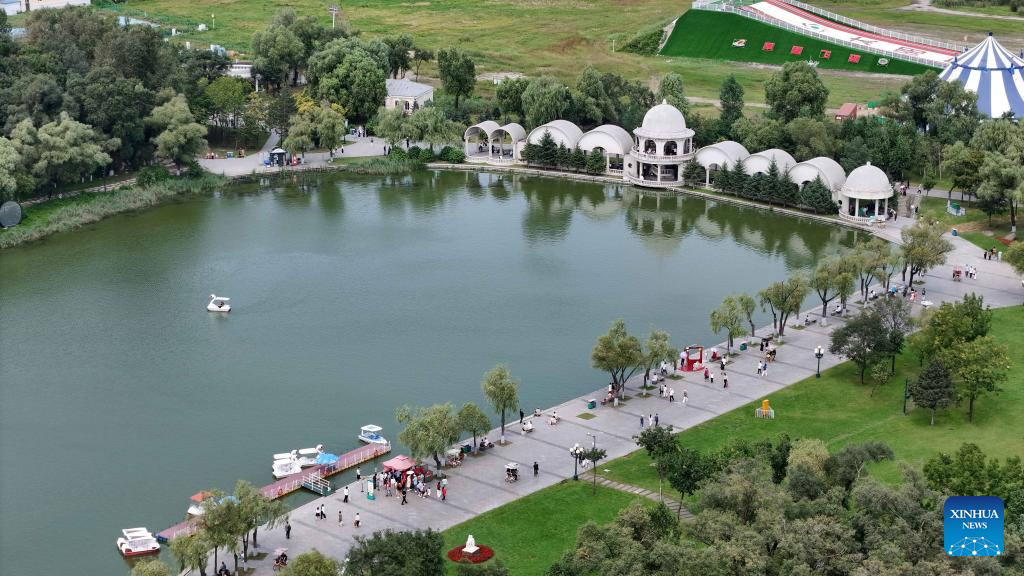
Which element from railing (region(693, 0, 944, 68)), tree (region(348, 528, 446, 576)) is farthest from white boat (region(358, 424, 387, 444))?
railing (region(693, 0, 944, 68))

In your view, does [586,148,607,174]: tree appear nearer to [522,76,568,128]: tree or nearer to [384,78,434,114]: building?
[522,76,568,128]: tree

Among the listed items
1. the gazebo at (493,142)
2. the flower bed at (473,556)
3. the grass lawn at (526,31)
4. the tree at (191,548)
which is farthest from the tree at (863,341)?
the grass lawn at (526,31)

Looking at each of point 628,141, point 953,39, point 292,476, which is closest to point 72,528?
point 292,476

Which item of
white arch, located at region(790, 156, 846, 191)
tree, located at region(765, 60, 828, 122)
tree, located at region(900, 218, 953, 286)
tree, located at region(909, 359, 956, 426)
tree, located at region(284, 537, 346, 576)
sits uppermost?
tree, located at region(765, 60, 828, 122)

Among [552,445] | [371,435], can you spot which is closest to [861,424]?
[552,445]

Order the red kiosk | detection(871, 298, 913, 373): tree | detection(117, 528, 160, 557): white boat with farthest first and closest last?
the red kiosk < detection(871, 298, 913, 373): tree < detection(117, 528, 160, 557): white boat

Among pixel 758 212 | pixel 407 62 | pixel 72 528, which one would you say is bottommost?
pixel 72 528

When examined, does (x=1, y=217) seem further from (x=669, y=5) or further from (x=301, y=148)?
(x=669, y=5)
